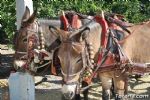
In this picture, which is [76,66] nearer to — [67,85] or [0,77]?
[67,85]

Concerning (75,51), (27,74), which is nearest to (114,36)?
(75,51)

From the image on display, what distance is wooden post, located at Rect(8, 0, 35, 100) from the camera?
6668mm

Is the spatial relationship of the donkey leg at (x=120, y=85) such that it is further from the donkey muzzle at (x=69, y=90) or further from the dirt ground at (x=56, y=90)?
the dirt ground at (x=56, y=90)

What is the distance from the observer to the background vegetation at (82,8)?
7.69 meters

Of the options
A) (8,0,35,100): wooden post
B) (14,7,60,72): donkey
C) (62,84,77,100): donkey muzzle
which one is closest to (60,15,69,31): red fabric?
(14,7,60,72): donkey

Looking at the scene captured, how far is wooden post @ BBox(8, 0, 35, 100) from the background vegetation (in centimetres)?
94

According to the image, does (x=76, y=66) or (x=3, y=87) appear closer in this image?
(x=76, y=66)

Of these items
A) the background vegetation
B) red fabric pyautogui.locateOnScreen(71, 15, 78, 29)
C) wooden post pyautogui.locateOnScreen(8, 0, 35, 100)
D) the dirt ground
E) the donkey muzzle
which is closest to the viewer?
the donkey muzzle

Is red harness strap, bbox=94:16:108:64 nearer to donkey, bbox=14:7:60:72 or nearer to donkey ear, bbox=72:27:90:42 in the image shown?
donkey ear, bbox=72:27:90:42

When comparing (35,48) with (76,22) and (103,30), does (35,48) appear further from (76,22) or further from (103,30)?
(103,30)

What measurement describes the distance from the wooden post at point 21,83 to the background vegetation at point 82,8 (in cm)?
94

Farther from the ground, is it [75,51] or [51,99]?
[75,51]

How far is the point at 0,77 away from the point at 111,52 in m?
4.43

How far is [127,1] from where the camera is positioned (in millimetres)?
7832
